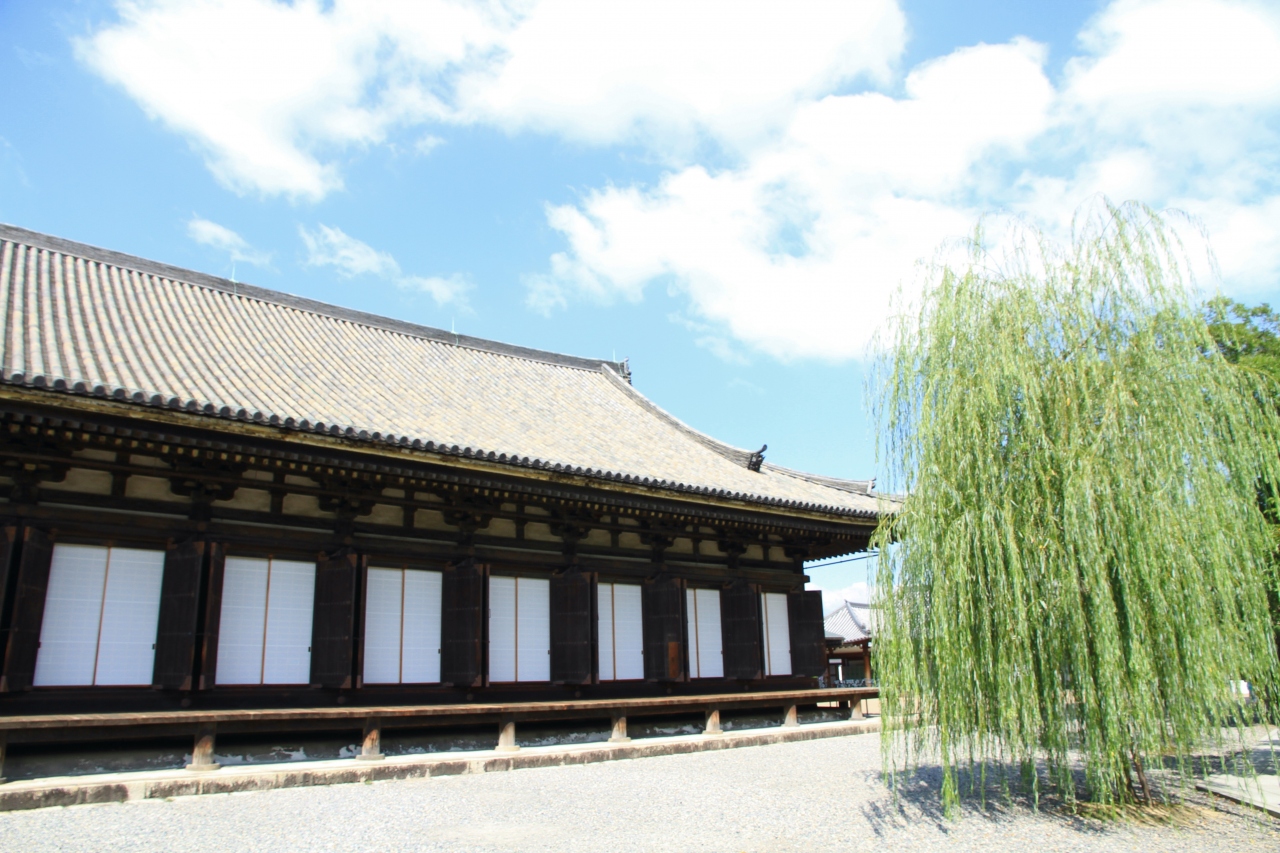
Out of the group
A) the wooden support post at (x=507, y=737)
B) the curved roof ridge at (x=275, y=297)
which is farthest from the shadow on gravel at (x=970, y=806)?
the curved roof ridge at (x=275, y=297)

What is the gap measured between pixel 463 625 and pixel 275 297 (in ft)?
25.3

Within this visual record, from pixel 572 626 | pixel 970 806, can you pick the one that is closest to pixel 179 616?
pixel 572 626

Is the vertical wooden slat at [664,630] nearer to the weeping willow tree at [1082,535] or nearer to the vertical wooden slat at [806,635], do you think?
the vertical wooden slat at [806,635]

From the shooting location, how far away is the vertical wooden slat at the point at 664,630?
1245cm

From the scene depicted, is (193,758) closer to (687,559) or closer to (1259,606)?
(687,559)

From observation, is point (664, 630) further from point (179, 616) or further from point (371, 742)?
point (179, 616)

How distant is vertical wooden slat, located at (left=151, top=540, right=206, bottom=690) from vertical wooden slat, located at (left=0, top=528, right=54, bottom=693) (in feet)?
3.40

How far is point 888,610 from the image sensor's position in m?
7.61

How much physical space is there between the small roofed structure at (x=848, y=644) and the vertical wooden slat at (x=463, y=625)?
17985mm

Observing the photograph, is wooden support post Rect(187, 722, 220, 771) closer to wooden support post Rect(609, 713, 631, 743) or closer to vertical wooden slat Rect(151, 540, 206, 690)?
vertical wooden slat Rect(151, 540, 206, 690)

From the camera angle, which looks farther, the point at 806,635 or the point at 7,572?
the point at 806,635

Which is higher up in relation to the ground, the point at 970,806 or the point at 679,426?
the point at 679,426

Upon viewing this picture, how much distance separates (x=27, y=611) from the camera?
8.20 metres

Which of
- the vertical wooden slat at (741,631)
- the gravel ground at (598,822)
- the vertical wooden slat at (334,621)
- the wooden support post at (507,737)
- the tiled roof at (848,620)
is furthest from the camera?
the tiled roof at (848,620)
